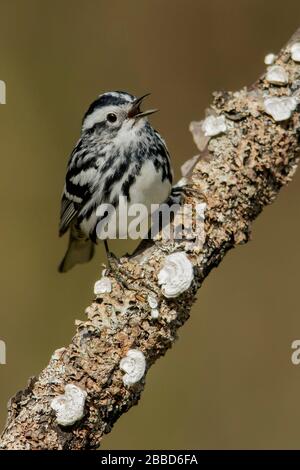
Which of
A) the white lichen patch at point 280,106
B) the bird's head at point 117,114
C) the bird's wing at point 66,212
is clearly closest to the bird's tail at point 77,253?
the bird's wing at point 66,212

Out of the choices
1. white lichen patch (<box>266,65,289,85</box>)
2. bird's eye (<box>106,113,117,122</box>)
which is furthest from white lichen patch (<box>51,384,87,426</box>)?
bird's eye (<box>106,113,117,122</box>)

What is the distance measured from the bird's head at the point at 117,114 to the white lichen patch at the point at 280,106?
2.54 ft

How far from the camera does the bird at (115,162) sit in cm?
370

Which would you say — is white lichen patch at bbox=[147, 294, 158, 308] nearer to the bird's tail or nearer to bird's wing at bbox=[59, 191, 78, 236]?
bird's wing at bbox=[59, 191, 78, 236]

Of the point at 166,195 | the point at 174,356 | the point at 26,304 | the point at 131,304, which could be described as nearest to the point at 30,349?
the point at 26,304

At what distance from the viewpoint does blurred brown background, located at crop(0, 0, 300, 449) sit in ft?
15.3

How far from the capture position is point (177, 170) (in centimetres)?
512

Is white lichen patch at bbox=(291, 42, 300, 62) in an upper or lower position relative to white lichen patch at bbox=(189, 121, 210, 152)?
Result: upper

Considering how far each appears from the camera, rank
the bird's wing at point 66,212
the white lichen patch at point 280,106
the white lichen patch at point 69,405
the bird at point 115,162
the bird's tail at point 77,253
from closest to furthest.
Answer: the white lichen patch at point 69,405 < the white lichen patch at point 280,106 < the bird at point 115,162 < the bird's wing at point 66,212 < the bird's tail at point 77,253

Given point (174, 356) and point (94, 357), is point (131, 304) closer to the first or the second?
point (94, 357)

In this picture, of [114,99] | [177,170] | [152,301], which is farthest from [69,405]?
[177,170]

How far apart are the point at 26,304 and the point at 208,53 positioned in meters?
1.86

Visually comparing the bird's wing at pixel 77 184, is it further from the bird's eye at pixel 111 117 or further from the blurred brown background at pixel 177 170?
the blurred brown background at pixel 177 170

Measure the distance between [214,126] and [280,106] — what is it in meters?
0.25
